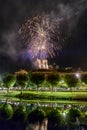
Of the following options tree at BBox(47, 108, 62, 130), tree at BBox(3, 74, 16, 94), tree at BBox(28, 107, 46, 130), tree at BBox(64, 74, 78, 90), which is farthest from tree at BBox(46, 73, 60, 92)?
tree at BBox(28, 107, 46, 130)

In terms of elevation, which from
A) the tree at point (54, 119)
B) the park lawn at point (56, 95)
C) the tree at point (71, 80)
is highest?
the tree at point (71, 80)

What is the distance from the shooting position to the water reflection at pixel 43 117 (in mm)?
69562

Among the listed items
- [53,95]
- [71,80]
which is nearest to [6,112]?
[53,95]

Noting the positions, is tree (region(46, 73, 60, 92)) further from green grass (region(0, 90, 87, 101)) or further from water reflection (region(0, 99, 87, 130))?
water reflection (region(0, 99, 87, 130))

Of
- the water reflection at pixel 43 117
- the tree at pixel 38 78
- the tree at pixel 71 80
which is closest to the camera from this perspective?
the water reflection at pixel 43 117

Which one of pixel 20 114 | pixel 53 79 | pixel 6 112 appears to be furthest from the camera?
pixel 53 79

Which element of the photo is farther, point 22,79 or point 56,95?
point 22,79

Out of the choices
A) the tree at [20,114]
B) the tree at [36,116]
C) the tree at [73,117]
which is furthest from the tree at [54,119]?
the tree at [20,114]

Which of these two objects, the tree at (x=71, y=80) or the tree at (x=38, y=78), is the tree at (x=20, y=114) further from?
the tree at (x=38, y=78)

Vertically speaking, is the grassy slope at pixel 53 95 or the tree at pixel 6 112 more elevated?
the grassy slope at pixel 53 95

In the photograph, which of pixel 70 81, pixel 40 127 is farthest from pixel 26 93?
pixel 40 127

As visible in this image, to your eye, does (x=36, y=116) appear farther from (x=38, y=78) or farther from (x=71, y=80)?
(x=38, y=78)

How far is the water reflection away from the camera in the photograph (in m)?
69.6

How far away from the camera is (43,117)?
78188 mm
